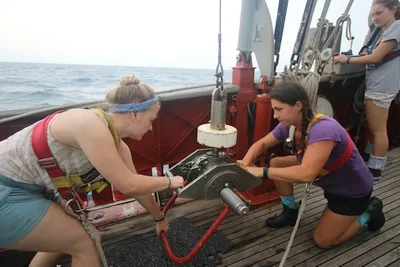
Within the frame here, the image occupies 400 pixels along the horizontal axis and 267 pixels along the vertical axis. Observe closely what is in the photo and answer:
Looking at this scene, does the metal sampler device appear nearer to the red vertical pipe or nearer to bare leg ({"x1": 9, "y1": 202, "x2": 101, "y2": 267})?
bare leg ({"x1": 9, "y1": 202, "x2": 101, "y2": 267})

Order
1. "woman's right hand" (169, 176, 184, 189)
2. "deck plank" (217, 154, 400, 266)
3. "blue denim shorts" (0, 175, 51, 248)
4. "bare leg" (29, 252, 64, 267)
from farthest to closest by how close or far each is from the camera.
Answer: "deck plank" (217, 154, 400, 266) → "bare leg" (29, 252, 64, 267) → "woman's right hand" (169, 176, 184, 189) → "blue denim shorts" (0, 175, 51, 248)

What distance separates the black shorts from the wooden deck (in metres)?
0.34

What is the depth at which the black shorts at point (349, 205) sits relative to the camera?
207 centimetres

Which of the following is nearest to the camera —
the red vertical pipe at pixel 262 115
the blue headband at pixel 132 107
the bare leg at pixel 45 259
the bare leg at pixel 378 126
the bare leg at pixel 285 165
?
the blue headband at pixel 132 107

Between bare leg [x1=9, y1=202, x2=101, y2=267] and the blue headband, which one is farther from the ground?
the blue headband

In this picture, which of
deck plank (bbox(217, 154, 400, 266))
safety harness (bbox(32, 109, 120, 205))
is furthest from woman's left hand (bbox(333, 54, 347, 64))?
safety harness (bbox(32, 109, 120, 205))

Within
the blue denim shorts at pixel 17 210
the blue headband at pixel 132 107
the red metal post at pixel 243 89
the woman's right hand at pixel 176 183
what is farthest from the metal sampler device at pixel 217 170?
the red metal post at pixel 243 89

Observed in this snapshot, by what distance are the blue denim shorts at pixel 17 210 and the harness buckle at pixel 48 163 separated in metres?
0.13

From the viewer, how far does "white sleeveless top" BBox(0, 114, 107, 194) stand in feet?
4.29

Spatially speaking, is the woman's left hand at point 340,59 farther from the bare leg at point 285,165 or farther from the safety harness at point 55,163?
the safety harness at point 55,163

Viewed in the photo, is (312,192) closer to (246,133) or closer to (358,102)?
(246,133)

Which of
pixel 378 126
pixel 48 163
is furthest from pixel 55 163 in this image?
pixel 378 126

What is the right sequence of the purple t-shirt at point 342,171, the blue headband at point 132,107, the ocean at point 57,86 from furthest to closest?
the ocean at point 57,86 → the purple t-shirt at point 342,171 → the blue headband at point 132,107

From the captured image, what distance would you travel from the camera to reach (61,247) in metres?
1.32
